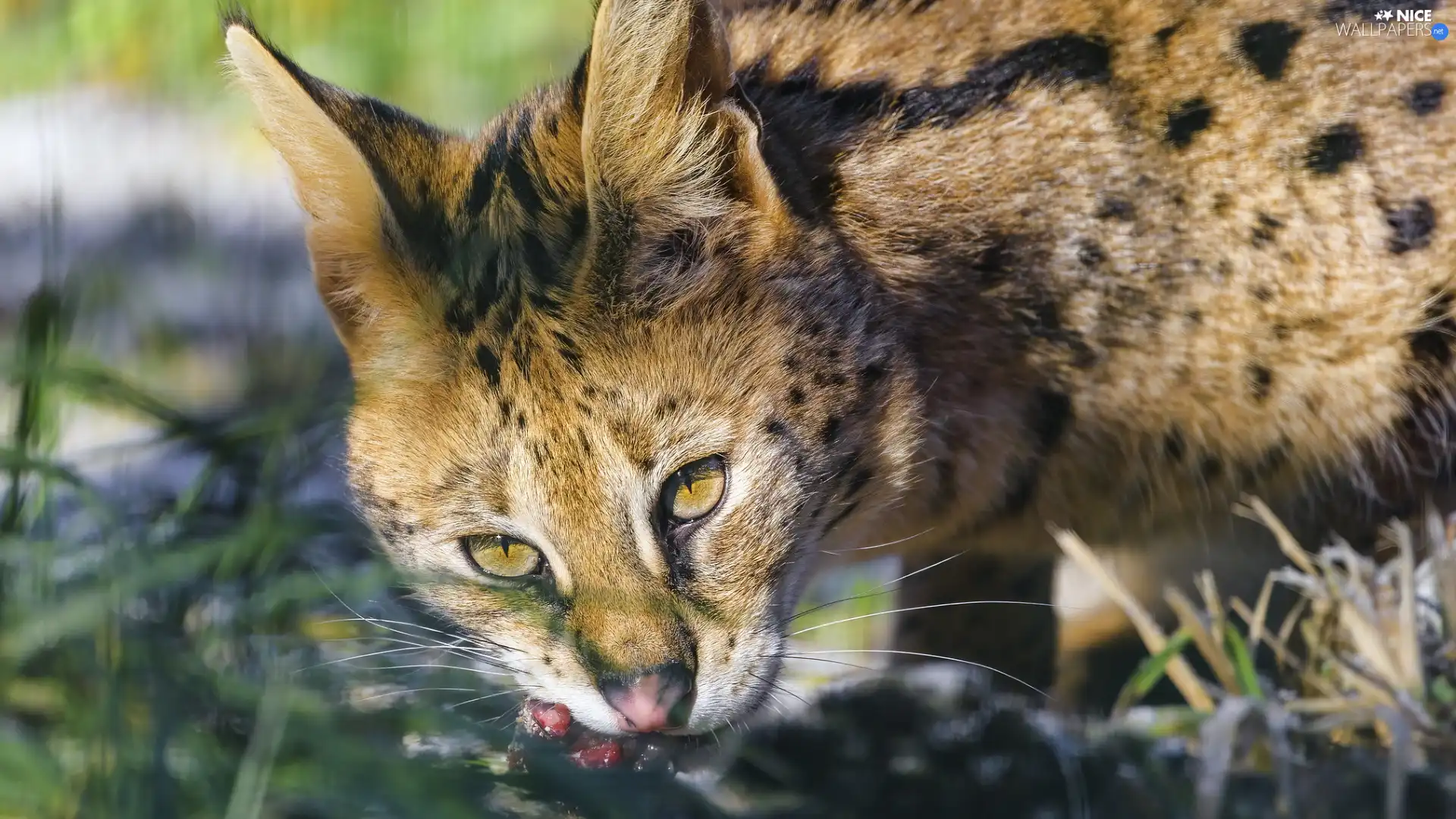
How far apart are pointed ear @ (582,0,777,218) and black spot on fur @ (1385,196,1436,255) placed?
1.15 m

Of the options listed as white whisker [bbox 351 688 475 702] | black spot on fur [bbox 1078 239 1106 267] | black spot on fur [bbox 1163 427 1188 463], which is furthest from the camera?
black spot on fur [bbox 1163 427 1188 463]

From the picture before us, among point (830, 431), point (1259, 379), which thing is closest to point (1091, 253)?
point (1259, 379)

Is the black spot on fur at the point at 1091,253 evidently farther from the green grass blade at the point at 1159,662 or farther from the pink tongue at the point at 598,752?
the pink tongue at the point at 598,752

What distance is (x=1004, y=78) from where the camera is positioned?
8.89 feet

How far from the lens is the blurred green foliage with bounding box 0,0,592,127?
3453 millimetres

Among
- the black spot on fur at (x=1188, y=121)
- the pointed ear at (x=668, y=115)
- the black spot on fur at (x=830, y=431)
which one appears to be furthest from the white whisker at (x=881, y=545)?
the black spot on fur at (x=1188, y=121)

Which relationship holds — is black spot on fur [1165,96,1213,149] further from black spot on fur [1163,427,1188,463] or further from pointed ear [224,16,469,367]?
pointed ear [224,16,469,367]

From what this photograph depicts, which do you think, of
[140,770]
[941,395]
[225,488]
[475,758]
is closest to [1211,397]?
[941,395]

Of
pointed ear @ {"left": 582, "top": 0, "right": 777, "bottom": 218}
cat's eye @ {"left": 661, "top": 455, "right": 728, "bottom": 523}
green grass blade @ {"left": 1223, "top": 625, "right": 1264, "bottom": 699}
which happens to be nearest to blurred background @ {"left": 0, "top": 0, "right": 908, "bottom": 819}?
cat's eye @ {"left": 661, "top": 455, "right": 728, "bottom": 523}

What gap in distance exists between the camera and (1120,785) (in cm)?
223

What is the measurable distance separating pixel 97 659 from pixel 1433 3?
250cm

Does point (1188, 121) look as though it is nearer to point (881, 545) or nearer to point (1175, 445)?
point (1175, 445)

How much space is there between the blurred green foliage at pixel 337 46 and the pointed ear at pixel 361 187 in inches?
10.6

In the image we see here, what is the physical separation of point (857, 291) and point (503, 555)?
0.74 meters
